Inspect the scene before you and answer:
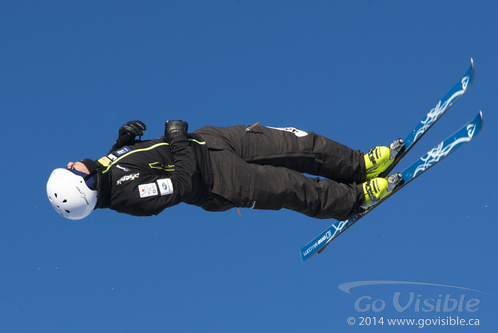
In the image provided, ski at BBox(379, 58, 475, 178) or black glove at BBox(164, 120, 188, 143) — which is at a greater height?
ski at BBox(379, 58, 475, 178)

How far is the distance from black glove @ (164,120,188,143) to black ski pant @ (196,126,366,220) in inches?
15.0

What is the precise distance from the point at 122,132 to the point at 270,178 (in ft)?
5.62

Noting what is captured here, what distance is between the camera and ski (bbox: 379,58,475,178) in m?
6.98

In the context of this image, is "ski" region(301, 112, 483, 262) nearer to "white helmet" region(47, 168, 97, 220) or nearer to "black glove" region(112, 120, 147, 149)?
"black glove" region(112, 120, 147, 149)

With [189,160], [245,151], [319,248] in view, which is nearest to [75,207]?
[189,160]

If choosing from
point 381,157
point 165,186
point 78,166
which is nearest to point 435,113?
point 381,157

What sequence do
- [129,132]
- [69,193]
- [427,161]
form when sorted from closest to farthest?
[69,193]
[129,132]
[427,161]

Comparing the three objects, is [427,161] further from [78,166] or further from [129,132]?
[78,166]

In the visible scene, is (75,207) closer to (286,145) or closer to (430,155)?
(286,145)

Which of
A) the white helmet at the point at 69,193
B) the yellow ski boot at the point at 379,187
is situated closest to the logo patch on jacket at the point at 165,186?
the white helmet at the point at 69,193

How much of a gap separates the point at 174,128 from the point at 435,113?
3.13 m

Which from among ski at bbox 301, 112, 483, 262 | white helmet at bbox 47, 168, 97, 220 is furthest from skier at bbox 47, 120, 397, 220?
ski at bbox 301, 112, 483, 262

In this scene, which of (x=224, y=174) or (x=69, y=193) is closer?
(x=69, y=193)

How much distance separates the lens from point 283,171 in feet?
22.6
